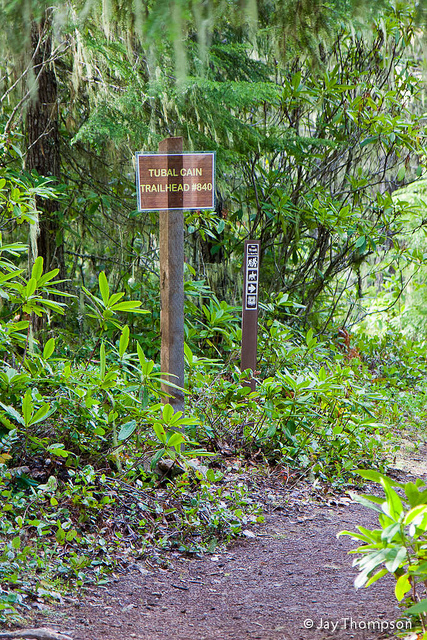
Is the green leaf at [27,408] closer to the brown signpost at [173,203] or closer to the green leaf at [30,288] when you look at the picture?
the green leaf at [30,288]

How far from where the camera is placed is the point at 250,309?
5.54 m

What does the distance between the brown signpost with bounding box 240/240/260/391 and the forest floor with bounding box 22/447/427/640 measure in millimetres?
1823

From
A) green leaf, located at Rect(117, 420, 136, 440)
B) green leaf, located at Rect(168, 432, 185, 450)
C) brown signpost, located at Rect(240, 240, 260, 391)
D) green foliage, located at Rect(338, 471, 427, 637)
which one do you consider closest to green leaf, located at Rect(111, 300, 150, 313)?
green leaf, located at Rect(117, 420, 136, 440)

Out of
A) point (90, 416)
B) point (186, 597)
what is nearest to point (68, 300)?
point (90, 416)

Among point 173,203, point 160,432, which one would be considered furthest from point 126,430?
point 173,203

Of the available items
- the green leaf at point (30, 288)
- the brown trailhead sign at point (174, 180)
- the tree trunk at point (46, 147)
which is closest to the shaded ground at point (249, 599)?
the green leaf at point (30, 288)

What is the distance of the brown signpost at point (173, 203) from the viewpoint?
4.21m

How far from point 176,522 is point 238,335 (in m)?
2.95

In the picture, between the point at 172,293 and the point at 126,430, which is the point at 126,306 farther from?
the point at 126,430

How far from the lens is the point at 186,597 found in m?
2.93

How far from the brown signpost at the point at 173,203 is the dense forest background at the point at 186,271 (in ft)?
0.72

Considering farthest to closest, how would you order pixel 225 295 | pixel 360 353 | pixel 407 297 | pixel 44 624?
pixel 407 297, pixel 360 353, pixel 225 295, pixel 44 624

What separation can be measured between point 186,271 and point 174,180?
103 inches

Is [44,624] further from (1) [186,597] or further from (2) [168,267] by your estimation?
(2) [168,267]
